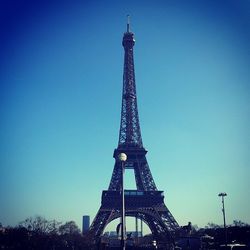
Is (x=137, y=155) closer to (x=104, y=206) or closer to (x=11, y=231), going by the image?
(x=104, y=206)

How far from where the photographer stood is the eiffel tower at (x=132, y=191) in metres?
71.6

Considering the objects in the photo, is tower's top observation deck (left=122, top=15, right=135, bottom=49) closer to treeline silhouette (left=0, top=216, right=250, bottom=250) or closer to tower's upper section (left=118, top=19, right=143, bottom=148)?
tower's upper section (left=118, top=19, right=143, bottom=148)

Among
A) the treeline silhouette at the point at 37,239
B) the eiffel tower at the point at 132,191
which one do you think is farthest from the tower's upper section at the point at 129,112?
the treeline silhouette at the point at 37,239

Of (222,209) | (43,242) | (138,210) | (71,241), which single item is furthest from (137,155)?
(222,209)

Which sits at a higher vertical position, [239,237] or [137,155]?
[137,155]

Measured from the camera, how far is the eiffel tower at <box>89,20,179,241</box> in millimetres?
71562

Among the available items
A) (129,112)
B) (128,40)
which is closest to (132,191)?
(129,112)

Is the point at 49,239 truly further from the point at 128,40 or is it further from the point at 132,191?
the point at 128,40

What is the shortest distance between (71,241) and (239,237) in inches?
1507

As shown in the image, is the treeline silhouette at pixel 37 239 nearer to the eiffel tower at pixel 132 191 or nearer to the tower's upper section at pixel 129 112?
the eiffel tower at pixel 132 191

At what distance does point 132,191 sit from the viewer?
253ft

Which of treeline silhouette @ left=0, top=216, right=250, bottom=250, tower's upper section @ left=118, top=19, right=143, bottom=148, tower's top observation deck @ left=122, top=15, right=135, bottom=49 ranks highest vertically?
tower's top observation deck @ left=122, top=15, right=135, bottom=49

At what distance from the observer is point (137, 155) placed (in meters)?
77.9

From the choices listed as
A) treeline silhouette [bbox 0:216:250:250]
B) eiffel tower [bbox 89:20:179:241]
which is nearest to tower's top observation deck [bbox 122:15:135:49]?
eiffel tower [bbox 89:20:179:241]
